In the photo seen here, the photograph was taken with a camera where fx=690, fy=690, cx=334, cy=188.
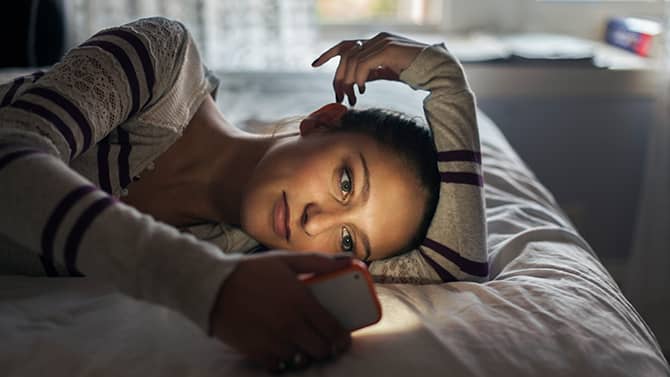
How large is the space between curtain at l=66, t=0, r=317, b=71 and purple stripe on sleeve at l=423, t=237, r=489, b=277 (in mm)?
1102

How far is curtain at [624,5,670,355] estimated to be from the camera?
1.84 metres

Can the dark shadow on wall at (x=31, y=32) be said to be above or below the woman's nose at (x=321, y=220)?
above

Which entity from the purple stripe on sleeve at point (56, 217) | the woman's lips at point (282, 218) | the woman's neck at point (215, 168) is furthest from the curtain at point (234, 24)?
the purple stripe on sleeve at point (56, 217)

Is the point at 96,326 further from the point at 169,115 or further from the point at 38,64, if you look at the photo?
the point at 38,64

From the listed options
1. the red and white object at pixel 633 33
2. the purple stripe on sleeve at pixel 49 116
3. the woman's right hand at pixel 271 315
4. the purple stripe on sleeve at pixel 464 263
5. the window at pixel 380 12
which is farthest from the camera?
the window at pixel 380 12

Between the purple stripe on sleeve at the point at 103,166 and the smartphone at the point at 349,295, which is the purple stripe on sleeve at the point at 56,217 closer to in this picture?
the smartphone at the point at 349,295

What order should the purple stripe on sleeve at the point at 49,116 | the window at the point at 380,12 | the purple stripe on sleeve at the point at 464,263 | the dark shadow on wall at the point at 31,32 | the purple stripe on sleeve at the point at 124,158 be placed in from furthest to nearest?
the window at the point at 380,12, the dark shadow on wall at the point at 31,32, the purple stripe on sleeve at the point at 124,158, the purple stripe on sleeve at the point at 464,263, the purple stripe on sleeve at the point at 49,116

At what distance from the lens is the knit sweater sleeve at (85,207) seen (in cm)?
58

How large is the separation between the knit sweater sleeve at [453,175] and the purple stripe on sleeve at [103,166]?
0.45 m

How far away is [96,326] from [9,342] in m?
0.08

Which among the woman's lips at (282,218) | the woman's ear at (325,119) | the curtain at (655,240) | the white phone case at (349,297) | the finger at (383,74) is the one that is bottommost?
the curtain at (655,240)

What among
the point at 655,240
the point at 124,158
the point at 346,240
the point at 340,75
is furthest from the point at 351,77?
the point at 655,240

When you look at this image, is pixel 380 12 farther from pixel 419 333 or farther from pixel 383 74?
pixel 419 333

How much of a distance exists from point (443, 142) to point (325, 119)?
186mm
